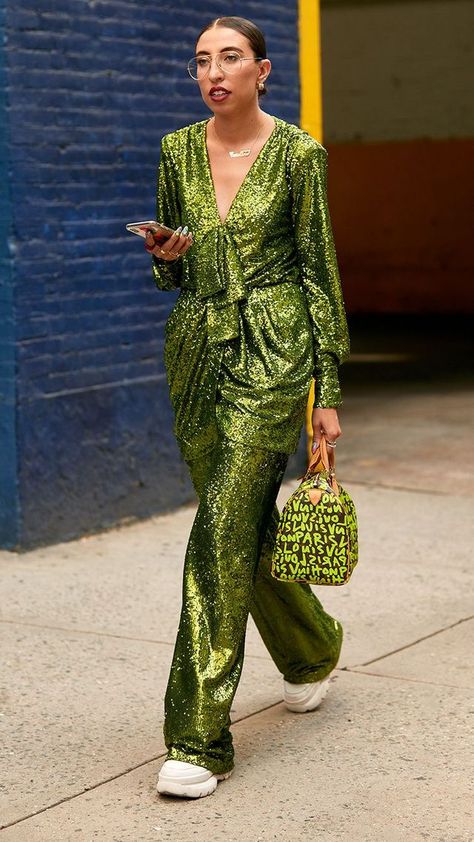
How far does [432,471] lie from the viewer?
28.9 ft

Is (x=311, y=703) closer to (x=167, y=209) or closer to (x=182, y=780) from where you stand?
(x=182, y=780)

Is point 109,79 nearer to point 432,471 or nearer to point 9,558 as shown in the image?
point 9,558

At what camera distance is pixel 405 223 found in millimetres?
17656

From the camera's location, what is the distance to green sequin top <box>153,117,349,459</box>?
4.36 m

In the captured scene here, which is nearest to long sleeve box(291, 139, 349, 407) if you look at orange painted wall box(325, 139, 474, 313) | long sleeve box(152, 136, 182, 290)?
long sleeve box(152, 136, 182, 290)

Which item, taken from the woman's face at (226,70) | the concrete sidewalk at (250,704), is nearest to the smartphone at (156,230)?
the woman's face at (226,70)

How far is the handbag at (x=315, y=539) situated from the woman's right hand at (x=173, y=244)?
0.73m

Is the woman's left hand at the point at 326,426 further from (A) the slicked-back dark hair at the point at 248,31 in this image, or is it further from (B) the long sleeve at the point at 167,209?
(A) the slicked-back dark hair at the point at 248,31

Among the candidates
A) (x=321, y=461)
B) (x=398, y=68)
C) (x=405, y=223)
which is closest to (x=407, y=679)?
(x=321, y=461)

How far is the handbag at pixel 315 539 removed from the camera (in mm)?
4270

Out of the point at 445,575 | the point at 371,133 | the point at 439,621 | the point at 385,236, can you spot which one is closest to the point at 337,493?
the point at 439,621

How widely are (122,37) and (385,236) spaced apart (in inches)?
414

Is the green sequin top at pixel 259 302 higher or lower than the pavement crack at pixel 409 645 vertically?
higher

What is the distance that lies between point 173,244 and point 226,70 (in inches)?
20.1
